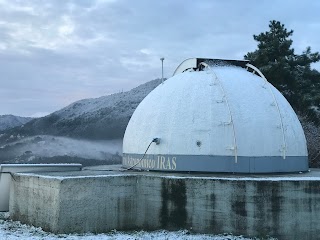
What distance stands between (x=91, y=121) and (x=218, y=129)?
146ft

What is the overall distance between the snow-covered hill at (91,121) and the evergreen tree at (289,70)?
25.7 m

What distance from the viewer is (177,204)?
15.5m

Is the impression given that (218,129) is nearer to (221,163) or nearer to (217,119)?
(217,119)

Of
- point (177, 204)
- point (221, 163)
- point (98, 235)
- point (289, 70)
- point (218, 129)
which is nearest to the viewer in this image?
point (98, 235)

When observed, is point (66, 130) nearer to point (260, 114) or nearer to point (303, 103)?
point (303, 103)

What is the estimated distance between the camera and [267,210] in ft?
47.9

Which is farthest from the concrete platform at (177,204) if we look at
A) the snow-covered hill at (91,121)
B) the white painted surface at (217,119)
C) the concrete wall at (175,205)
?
the snow-covered hill at (91,121)

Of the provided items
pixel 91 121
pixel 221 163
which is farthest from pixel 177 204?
pixel 91 121

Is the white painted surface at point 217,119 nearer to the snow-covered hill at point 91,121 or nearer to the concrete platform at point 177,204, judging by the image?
the concrete platform at point 177,204

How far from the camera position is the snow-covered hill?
A: 56438mm

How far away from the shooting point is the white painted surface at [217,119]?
56.7 ft

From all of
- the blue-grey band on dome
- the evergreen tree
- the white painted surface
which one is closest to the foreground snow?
the blue-grey band on dome

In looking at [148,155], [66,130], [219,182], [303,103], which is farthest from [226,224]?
[66,130]

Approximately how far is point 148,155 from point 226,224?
16.5ft
